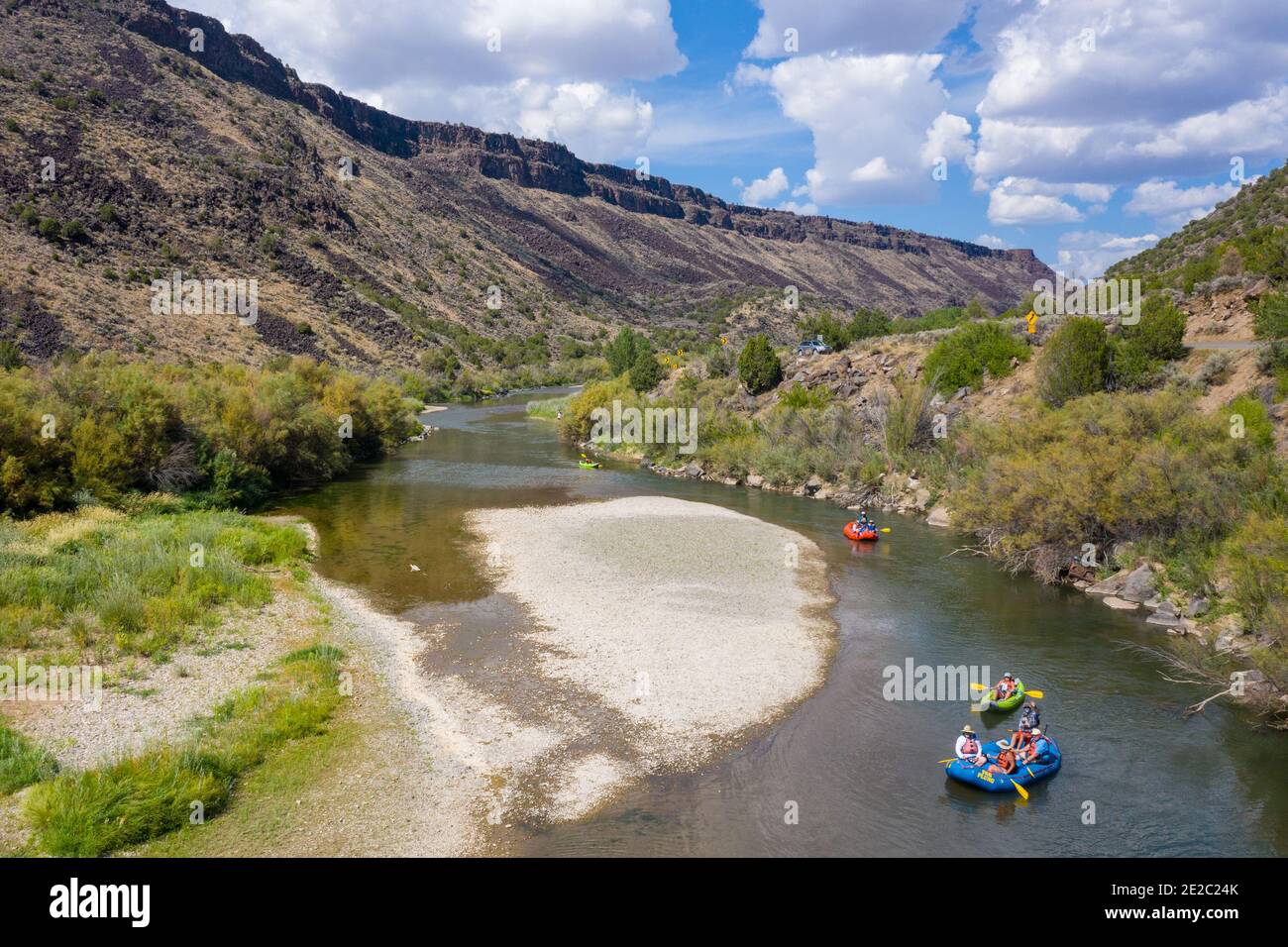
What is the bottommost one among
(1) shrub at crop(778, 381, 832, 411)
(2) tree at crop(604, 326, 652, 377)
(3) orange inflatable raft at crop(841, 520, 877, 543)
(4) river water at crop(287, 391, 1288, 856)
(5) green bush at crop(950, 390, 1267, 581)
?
(4) river water at crop(287, 391, 1288, 856)

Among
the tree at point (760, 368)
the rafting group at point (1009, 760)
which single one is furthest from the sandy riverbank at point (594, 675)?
the tree at point (760, 368)

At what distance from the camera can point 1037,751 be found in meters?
13.9

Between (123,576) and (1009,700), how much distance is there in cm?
2106

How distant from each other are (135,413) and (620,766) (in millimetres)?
25319

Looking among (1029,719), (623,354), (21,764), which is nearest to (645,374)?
(623,354)

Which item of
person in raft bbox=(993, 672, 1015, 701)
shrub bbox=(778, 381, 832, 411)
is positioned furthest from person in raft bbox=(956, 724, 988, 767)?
shrub bbox=(778, 381, 832, 411)

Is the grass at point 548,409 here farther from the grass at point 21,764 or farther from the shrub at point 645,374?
the grass at point 21,764

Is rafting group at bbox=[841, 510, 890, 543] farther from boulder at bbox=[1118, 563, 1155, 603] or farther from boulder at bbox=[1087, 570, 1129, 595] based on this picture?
boulder at bbox=[1118, 563, 1155, 603]

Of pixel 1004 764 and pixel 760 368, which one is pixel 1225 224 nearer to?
pixel 760 368

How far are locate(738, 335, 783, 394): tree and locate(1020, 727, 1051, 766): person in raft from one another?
45.0 m

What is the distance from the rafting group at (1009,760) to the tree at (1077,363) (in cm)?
2583

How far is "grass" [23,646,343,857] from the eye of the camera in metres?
11.1
